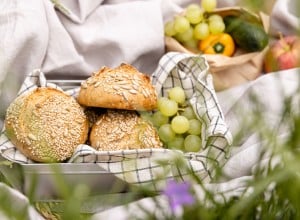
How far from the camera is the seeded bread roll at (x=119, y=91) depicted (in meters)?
0.96

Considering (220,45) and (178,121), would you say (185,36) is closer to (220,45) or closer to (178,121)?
(220,45)

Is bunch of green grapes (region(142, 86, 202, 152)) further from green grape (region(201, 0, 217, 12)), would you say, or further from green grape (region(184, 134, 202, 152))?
green grape (region(201, 0, 217, 12))

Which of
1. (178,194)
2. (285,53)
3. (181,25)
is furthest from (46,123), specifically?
(178,194)

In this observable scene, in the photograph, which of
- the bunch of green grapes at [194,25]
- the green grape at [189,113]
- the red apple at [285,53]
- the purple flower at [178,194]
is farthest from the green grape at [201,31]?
the purple flower at [178,194]

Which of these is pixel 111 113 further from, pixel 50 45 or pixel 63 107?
pixel 50 45

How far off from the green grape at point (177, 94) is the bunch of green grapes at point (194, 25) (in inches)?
7.4

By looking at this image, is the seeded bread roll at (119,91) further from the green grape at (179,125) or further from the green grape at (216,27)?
the green grape at (216,27)

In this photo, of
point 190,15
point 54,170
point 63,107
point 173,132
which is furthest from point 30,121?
point 54,170

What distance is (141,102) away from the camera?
0.96 meters

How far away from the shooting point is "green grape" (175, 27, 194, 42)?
1.22 m

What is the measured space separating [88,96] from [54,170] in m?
0.64

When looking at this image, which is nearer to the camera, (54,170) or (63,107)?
(54,170)

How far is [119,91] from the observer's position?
3.13ft

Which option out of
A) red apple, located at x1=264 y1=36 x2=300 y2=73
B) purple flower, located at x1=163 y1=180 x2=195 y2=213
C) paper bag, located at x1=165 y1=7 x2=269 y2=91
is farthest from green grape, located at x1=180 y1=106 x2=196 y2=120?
purple flower, located at x1=163 y1=180 x2=195 y2=213
